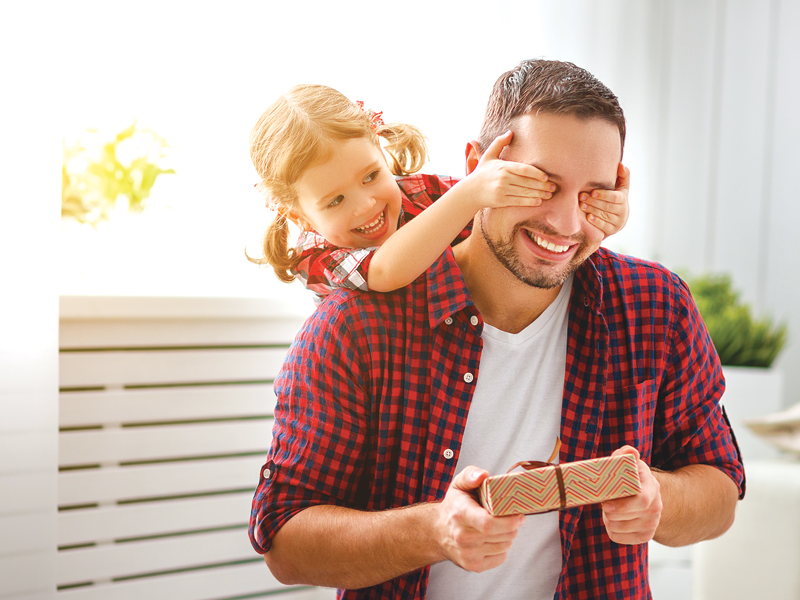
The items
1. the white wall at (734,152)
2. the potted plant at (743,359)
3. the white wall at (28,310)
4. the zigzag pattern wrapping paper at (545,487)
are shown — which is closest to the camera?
the zigzag pattern wrapping paper at (545,487)

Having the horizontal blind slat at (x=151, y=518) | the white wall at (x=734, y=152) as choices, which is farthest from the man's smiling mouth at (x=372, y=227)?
the white wall at (x=734, y=152)

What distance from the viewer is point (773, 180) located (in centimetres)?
280

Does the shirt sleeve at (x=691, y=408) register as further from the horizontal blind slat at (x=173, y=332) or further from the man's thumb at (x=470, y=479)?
the horizontal blind slat at (x=173, y=332)

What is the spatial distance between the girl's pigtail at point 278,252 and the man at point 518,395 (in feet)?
0.57

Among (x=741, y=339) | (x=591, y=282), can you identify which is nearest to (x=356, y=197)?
(x=591, y=282)

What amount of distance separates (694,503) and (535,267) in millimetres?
444

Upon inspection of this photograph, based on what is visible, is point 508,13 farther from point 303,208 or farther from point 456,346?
point 456,346

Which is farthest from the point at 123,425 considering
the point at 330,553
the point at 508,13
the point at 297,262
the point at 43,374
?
the point at 508,13

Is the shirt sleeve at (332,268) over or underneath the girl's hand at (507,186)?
underneath

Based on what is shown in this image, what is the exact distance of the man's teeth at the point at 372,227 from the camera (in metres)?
1.24

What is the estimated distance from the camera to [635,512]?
2.63 ft

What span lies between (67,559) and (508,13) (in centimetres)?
216

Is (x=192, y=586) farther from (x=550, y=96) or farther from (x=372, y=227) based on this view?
(x=550, y=96)

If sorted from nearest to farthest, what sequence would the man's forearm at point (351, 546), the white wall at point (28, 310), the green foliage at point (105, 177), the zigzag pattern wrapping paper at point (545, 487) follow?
1. the zigzag pattern wrapping paper at point (545, 487)
2. the man's forearm at point (351, 546)
3. the white wall at point (28, 310)
4. the green foliage at point (105, 177)
